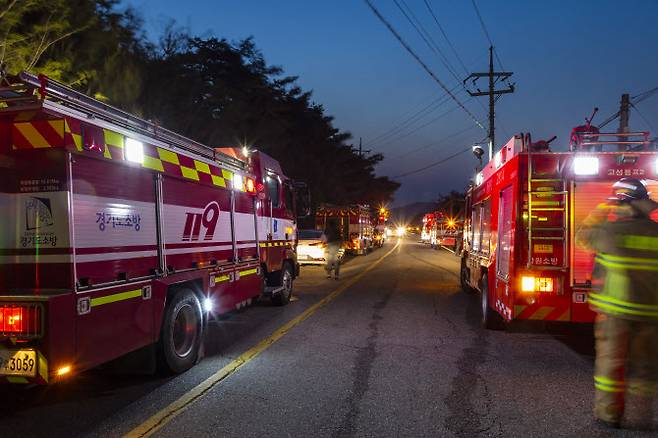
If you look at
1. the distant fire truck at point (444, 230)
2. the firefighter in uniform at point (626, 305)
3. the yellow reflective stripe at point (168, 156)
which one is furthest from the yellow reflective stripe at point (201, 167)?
the distant fire truck at point (444, 230)

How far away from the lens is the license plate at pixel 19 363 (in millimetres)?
3912

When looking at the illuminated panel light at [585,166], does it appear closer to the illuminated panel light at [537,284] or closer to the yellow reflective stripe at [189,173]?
the illuminated panel light at [537,284]

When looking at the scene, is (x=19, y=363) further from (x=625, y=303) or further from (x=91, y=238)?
(x=625, y=303)

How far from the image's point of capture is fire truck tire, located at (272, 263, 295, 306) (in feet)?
33.3

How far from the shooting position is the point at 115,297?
4.63 meters

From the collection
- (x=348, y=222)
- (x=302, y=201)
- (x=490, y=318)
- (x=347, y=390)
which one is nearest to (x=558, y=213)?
(x=490, y=318)

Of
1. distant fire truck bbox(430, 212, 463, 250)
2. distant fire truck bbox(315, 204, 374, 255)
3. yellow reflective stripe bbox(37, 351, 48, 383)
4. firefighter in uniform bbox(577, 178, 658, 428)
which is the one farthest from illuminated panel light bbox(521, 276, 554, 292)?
distant fire truck bbox(430, 212, 463, 250)

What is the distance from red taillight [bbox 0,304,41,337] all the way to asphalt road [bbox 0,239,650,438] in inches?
31.3

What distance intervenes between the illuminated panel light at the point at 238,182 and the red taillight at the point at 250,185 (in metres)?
0.22

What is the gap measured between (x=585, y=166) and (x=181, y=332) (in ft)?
16.5

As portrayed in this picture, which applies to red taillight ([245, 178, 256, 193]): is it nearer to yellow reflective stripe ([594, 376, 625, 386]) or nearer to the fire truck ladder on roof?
the fire truck ladder on roof

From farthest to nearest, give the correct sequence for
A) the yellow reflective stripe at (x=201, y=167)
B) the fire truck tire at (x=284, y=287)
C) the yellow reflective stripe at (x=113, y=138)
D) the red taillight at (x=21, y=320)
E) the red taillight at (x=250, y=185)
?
the fire truck tire at (x=284, y=287)
the red taillight at (x=250, y=185)
the yellow reflective stripe at (x=201, y=167)
the yellow reflective stripe at (x=113, y=138)
the red taillight at (x=21, y=320)

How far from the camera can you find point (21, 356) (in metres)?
3.93

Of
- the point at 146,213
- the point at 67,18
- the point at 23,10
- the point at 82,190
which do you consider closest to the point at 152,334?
the point at 146,213
